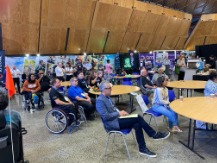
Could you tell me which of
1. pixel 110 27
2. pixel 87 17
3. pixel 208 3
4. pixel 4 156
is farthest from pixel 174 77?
pixel 4 156

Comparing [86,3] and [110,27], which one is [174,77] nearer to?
[110,27]

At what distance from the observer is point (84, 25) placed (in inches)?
436

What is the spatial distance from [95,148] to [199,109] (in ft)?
6.11

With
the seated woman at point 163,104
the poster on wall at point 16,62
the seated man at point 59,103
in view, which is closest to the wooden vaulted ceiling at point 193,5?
the poster on wall at point 16,62

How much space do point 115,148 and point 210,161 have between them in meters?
1.50

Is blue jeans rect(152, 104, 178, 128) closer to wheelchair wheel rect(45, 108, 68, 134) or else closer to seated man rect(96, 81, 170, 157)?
seated man rect(96, 81, 170, 157)

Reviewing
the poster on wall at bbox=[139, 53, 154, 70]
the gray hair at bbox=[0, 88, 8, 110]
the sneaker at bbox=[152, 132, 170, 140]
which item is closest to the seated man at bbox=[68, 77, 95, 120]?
the sneaker at bbox=[152, 132, 170, 140]

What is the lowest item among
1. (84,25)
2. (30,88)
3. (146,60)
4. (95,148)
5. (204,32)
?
(95,148)

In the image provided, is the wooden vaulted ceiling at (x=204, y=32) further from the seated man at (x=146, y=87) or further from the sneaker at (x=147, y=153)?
the sneaker at (x=147, y=153)

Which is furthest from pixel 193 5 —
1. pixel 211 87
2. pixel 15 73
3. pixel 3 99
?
pixel 3 99

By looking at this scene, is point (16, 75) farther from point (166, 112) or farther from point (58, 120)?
point (166, 112)

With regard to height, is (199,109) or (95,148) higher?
(199,109)

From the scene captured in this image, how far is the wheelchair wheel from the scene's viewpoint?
14.8ft

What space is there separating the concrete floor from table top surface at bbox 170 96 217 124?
0.72 meters
